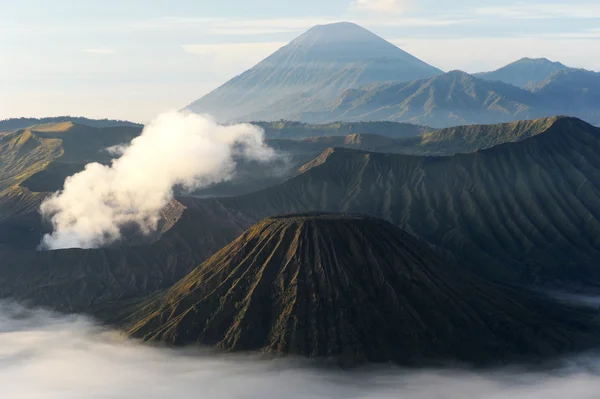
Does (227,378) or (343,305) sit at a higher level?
(343,305)

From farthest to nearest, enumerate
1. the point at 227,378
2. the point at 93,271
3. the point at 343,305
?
the point at 93,271
the point at 343,305
the point at 227,378

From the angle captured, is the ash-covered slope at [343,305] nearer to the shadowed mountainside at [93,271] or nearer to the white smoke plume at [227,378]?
the white smoke plume at [227,378]

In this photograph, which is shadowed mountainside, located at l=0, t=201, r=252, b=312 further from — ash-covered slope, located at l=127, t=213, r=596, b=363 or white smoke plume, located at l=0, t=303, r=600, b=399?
white smoke plume, located at l=0, t=303, r=600, b=399

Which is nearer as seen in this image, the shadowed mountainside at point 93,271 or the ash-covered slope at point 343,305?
the ash-covered slope at point 343,305

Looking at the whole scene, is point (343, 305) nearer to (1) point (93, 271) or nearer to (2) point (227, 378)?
(2) point (227, 378)

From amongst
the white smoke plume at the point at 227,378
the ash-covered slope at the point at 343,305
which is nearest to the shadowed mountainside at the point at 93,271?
the ash-covered slope at the point at 343,305

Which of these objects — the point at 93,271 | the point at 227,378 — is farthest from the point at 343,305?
the point at 93,271
